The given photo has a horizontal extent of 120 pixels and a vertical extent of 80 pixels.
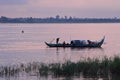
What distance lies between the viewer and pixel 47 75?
2816 centimetres

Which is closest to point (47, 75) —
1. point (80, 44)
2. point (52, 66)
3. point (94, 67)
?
point (52, 66)

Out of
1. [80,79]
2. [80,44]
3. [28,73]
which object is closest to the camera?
[80,79]

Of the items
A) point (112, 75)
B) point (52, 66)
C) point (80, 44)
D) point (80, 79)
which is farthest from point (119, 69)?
point (80, 44)

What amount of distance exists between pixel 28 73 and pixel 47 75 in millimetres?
1924

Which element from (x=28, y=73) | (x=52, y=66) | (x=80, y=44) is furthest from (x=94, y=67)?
(x=80, y=44)

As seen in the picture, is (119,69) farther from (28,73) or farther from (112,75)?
(28,73)

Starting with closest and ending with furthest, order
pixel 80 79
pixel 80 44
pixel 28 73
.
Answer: pixel 80 79, pixel 28 73, pixel 80 44

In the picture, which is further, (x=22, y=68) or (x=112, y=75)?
(x=22, y=68)

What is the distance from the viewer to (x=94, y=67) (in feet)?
90.6

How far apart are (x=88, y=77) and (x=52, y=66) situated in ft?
8.17

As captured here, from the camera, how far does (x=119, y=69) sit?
27.4 metres

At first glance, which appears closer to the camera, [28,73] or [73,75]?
[73,75]

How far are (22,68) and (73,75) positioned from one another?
4.46 metres

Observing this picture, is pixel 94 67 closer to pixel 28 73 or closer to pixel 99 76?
pixel 99 76
